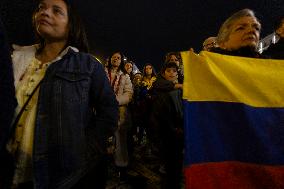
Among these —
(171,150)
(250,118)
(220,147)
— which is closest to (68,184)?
(220,147)

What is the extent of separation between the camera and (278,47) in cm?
361

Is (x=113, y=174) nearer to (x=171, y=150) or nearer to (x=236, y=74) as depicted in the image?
(x=171, y=150)

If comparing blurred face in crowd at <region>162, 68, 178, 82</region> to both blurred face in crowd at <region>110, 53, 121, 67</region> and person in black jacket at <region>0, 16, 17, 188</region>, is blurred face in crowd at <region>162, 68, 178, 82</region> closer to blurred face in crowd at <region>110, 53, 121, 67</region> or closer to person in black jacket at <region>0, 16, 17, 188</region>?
blurred face in crowd at <region>110, 53, 121, 67</region>

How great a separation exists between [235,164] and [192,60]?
31.9 inches

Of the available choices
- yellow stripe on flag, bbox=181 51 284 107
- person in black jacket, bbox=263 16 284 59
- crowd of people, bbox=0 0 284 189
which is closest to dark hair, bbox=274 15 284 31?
person in black jacket, bbox=263 16 284 59

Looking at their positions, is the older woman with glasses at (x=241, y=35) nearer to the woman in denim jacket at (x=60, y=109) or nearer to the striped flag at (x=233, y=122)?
the striped flag at (x=233, y=122)

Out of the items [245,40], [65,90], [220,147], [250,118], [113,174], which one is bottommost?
[113,174]

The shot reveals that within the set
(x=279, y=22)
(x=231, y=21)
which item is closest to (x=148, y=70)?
(x=279, y=22)

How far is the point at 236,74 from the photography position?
226cm

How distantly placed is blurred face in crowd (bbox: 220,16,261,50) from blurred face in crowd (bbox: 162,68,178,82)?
183 cm

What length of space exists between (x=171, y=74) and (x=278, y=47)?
1.57m

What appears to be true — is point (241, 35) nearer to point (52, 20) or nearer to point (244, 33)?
point (244, 33)

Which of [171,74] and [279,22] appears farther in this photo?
[171,74]

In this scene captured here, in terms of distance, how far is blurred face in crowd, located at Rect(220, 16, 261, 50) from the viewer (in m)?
2.70
